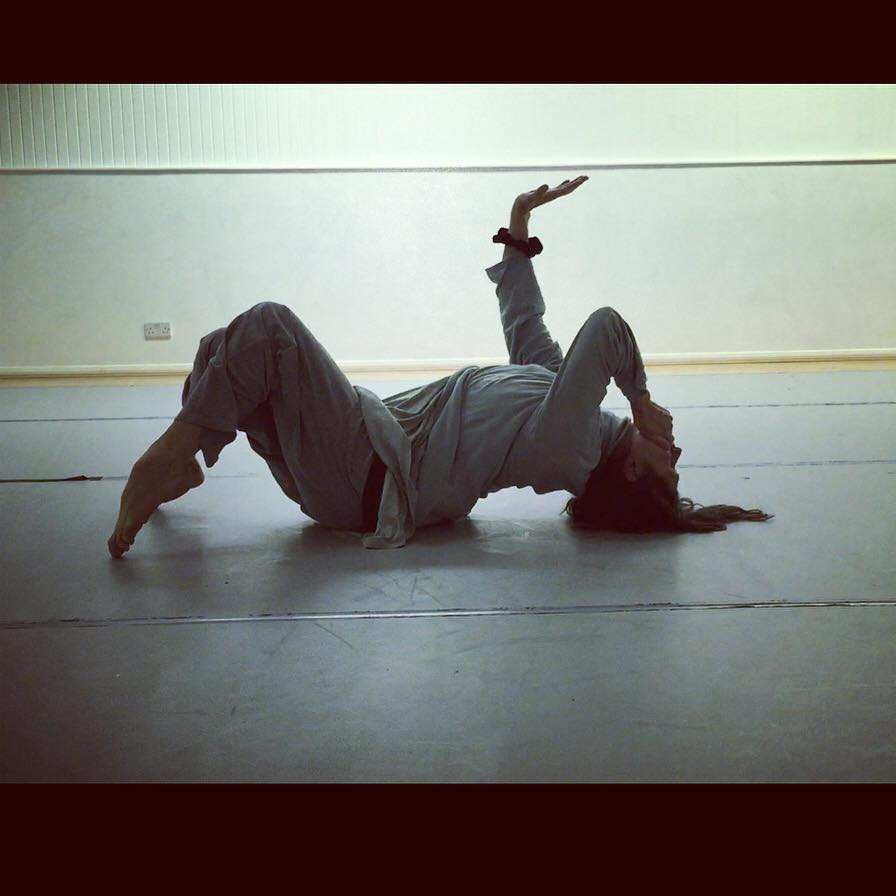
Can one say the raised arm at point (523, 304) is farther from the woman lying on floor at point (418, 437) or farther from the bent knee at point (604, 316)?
the bent knee at point (604, 316)

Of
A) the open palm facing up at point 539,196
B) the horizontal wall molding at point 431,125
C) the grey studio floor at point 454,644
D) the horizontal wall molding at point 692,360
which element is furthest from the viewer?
the horizontal wall molding at point 692,360

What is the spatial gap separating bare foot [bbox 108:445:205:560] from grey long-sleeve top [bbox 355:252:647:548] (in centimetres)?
43

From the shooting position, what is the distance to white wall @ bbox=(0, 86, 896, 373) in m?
5.59

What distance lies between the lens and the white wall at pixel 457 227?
559cm

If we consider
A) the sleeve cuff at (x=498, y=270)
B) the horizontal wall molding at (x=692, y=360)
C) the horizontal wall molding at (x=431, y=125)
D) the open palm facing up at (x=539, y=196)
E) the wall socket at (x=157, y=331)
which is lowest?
the horizontal wall molding at (x=692, y=360)

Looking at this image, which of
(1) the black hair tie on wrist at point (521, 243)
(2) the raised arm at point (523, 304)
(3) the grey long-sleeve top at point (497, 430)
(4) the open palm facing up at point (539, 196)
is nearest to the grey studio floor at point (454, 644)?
(3) the grey long-sleeve top at point (497, 430)

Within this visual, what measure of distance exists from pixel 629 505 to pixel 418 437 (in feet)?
1.67

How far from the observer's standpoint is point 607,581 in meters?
2.04

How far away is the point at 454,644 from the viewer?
5.65 ft

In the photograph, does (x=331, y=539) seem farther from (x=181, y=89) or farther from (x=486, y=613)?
(x=181, y=89)

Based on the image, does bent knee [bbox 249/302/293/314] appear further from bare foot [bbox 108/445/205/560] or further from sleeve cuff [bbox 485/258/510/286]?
sleeve cuff [bbox 485/258/510/286]

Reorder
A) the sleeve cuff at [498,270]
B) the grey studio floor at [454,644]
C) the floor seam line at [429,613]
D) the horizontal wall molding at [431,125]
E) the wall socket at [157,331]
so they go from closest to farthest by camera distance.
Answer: the grey studio floor at [454,644] → the floor seam line at [429,613] → the sleeve cuff at [498,270] → the horizontal wall molding at [431,125] → the wall socket at [157,331]

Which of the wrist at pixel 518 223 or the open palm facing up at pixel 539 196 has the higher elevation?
the open palm facing up at pixel 539 196
